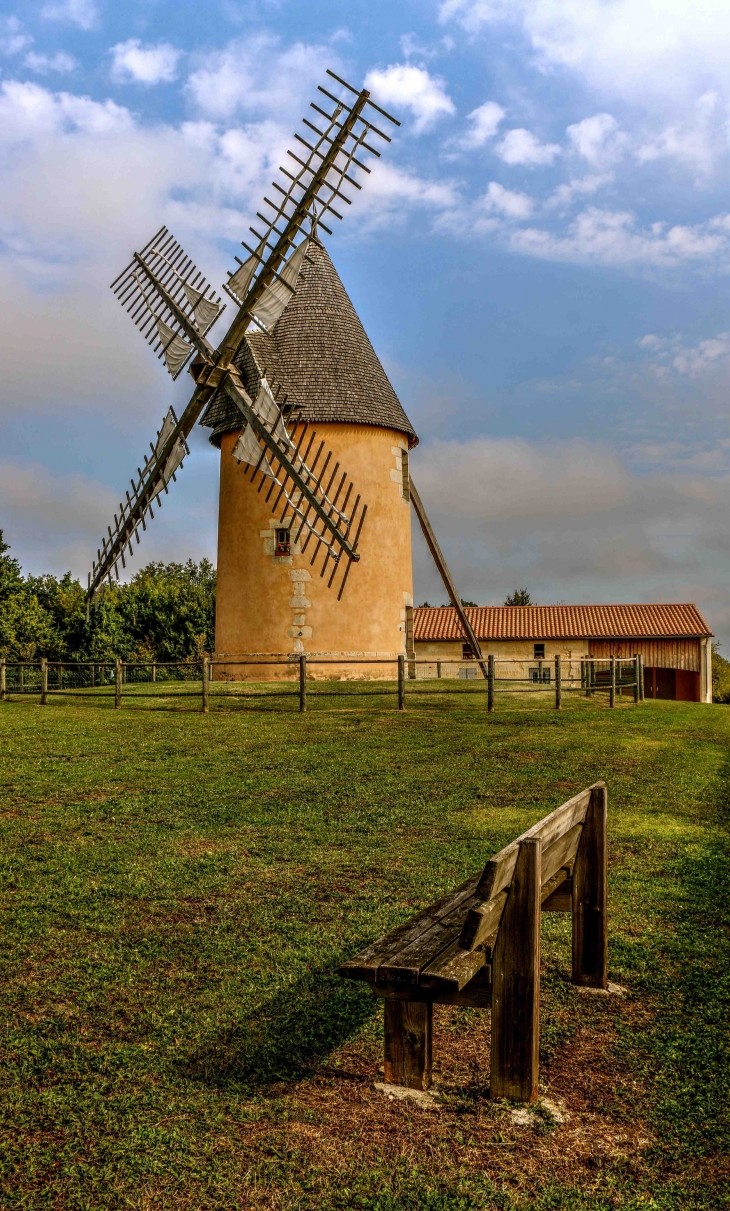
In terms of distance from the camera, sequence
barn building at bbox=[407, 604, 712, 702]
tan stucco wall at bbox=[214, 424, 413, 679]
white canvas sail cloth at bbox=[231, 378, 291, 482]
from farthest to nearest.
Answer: barn building at bbox=[407, 604, 712, 702] → tan stucco wall at bbox=[214, 424, 413, 679] → white canvas sail cloth at bbox=[231, 378, 291, 482]

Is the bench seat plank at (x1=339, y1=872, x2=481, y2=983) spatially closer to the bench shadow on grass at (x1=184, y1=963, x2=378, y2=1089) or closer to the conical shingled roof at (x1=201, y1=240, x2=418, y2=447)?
the bench shadow on grass at (x1=184, y1=963, x2=378, y2=1089)

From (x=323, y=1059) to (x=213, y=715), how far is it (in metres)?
13.2

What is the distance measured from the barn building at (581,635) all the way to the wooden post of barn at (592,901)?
31.3m

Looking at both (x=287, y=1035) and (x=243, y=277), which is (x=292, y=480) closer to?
(x=243, y=277)

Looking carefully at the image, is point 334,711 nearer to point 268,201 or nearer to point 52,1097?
point 268,201

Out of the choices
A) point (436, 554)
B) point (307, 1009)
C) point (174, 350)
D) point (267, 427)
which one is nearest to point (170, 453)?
point (174, 350)

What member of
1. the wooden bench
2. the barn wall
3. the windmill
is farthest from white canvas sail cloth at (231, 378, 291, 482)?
the barn wall

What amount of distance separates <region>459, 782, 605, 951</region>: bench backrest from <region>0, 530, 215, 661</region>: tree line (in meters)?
39.2

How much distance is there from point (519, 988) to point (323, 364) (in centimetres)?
2061

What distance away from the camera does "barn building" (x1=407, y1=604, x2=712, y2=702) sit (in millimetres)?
37938

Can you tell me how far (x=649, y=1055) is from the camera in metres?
4.27

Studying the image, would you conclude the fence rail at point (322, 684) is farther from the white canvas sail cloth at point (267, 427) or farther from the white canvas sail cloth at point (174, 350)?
the white canvas sail cloth at point (174, 350)

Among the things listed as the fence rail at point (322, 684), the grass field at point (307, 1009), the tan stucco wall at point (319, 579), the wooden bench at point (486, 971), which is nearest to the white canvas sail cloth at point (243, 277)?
the tan stucco wall at point (319, 579)

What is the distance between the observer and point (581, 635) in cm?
3856
